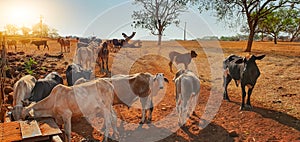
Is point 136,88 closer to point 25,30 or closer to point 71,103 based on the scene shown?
point 71,103

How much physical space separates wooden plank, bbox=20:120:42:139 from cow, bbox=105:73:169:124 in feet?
7.93

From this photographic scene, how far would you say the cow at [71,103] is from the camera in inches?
184

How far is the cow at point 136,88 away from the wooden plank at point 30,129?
242 cm

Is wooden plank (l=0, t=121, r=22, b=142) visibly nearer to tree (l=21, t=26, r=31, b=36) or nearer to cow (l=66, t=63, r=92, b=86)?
cow (l=66, t=63, r=92, b=86)

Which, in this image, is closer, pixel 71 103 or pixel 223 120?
pixel 71 103

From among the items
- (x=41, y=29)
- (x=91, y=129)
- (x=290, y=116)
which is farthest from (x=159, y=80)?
(x=41, y=29)

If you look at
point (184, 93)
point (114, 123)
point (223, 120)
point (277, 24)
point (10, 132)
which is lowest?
point (223, 120)

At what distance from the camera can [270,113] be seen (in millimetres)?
6879

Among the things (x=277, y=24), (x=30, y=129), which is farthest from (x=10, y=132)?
(x=277, y=24)

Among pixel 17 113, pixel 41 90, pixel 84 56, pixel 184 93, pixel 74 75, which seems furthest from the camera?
pixel 84 56

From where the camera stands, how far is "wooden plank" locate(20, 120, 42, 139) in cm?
355

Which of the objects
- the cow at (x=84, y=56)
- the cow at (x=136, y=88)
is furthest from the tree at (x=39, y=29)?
the cow at (x=136, y=88)

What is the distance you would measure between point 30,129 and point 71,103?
1.14 m

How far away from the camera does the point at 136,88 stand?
6371mm
